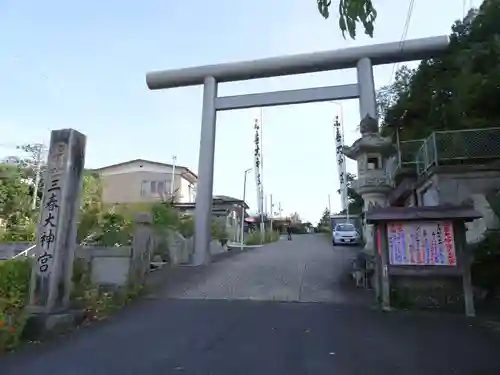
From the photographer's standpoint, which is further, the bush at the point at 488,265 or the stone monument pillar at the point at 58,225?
the bush at the point at 488,265

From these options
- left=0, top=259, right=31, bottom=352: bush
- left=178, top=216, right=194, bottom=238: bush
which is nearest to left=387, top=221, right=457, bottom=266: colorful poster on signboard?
left=0, top=259, right=31, bottom=352: bush

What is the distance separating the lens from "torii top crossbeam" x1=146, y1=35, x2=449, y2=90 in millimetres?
14102

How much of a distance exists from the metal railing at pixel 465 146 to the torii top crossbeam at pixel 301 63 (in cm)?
459

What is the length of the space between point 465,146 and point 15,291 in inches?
444

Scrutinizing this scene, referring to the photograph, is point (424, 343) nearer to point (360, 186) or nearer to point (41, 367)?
point (41, 367)

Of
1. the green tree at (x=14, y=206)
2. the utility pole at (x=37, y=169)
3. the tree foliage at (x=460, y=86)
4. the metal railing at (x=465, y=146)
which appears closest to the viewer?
the metal railing at (x=465, y=146)

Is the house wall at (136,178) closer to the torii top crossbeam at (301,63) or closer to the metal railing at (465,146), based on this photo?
the torii top crossbeam at (301,63)

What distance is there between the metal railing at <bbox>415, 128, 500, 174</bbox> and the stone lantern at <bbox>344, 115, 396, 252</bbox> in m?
2.66

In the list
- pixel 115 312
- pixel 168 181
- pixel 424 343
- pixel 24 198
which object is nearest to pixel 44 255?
pixel 115 312

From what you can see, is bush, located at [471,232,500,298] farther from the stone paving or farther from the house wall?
the house wall

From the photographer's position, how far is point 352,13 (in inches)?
140

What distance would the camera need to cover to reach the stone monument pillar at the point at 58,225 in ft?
25.4

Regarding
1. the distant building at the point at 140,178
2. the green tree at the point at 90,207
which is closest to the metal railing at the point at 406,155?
the green tree at the point at 90,207

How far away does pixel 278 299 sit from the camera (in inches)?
386
